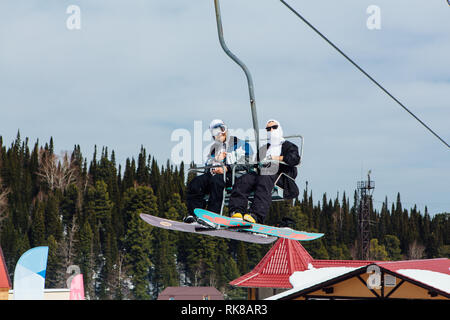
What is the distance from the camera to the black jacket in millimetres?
10609

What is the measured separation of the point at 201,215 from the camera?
10.2m

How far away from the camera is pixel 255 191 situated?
10.6 metres

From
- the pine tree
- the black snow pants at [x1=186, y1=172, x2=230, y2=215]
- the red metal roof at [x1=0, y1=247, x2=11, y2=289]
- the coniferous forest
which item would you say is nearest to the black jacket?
the black snow pants at [x1=186, y1=172, x2=230, y2=215]

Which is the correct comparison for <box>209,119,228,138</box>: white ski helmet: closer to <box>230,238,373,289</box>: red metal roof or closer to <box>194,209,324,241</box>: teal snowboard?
<box>194,209,324,241</box>: teal snowboard

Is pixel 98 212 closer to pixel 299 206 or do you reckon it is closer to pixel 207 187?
pixel 299 206

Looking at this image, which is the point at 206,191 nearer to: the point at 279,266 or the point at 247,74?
the point at 247,74

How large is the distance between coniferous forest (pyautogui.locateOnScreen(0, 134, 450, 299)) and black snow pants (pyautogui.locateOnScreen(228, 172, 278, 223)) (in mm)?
54741

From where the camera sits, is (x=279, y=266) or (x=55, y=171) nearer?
(x=279, y=266)

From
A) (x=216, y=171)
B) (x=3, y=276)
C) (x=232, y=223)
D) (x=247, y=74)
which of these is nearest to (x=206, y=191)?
(x=216, y=171)

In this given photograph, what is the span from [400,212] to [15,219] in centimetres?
6340

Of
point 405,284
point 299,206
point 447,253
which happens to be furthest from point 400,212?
point 405,284

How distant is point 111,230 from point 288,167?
66.9m

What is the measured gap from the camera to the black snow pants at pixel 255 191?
1047 centimetres
